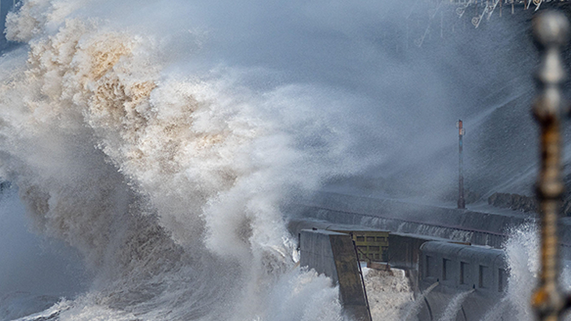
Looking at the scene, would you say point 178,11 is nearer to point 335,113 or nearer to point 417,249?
point 335,113

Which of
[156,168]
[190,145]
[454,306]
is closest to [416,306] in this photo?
[454,306]

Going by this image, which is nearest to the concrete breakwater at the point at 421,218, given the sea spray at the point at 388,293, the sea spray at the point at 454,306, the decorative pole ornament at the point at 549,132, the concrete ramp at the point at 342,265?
the sea spray at the point at 454,306

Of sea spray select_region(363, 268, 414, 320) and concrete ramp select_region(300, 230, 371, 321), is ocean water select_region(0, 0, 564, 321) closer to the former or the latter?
concrete ramp select_region(300, 230, 371, 321)

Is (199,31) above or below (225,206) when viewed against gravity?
above

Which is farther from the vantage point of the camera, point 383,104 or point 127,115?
point 383,104

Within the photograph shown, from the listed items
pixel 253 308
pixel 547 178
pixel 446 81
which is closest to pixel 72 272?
pixel 253 308

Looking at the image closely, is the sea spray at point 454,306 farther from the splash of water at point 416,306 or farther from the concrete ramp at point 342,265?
the concrete ramp at point 342,265

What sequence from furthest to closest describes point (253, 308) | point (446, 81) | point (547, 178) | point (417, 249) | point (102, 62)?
point (446, 81) < point (102, 62) < point (253, 308) < point (417, 249) < point (547, 178)
